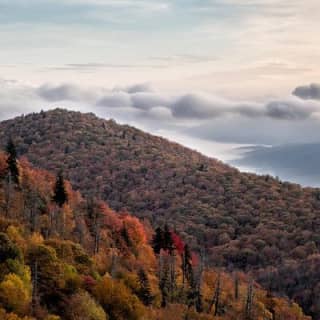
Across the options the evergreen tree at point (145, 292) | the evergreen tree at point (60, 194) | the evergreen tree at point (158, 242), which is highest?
the evergreen tree at point (60, 194)

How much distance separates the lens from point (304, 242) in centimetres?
19975

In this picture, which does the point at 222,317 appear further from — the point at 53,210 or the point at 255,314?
the point at 53,210

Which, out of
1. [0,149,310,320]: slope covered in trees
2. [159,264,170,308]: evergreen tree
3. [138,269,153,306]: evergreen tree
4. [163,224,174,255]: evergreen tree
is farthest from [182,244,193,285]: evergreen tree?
[138,269,153,306]: evergreen tree

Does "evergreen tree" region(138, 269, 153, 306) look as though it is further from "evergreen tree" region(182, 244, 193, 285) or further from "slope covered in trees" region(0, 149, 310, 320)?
"evergreen tree" region(182, 244, 193, 285)

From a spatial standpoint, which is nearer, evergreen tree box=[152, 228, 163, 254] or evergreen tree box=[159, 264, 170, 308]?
evergreen tree box=[159, 264, 170, 308]

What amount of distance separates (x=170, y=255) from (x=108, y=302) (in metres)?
33.1

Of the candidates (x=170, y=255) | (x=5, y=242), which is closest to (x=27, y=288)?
(x=5, y=242)

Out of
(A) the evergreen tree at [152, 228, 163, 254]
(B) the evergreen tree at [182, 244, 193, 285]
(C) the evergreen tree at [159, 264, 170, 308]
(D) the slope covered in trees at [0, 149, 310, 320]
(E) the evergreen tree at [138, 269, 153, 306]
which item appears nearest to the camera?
(D) the slope covered in trees at [0, 149, 310, 320]

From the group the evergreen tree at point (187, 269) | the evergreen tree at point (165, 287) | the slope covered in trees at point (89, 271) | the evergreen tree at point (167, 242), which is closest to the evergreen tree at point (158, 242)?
the slope covered in trees at point (89, 271)

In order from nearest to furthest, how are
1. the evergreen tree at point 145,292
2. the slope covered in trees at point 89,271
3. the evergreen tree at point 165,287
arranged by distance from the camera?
1. the slope covered in trees at point 89,271
2. the evergreen tree at point 145,292
3. the evergreen tree at point 165,287

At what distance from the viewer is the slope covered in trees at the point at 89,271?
258 ft

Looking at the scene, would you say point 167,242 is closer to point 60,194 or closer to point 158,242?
point 158,242

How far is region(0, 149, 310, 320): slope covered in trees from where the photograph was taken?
258ft

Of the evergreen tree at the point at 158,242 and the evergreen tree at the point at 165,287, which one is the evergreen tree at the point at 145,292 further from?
the evergreen tree at the point at 158,242
